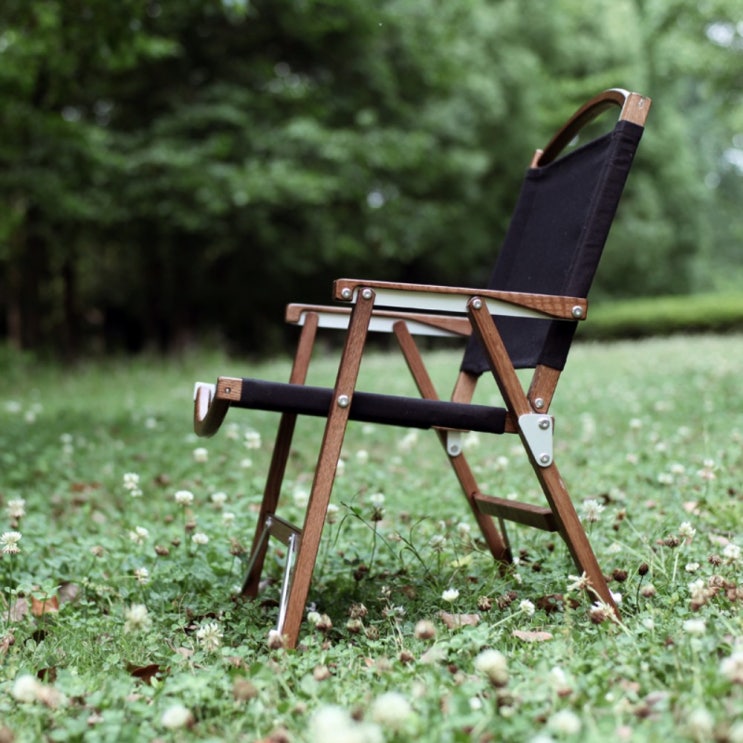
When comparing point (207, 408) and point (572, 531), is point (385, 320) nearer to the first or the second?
point (207, 408)

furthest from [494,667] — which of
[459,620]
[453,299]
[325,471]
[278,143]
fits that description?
[278,143]

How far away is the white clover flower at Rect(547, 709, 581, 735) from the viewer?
1.44 metres

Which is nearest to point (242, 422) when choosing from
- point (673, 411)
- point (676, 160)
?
point (673, 411)

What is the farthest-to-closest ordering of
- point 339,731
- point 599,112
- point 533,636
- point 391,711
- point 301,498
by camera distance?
1. point 301,498
2. point 599,112
3. point 533,636
4. point 391,711
5. point 339,731

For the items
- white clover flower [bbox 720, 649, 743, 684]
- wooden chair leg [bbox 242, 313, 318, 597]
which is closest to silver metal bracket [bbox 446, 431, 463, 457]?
wooden chair leg [bbox 242, 313, 318, 597]

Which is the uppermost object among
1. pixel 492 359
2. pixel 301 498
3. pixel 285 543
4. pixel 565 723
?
pixel 492 359

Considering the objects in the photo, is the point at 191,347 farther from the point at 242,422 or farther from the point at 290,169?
the point at 242,422

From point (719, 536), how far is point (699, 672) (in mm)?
1232

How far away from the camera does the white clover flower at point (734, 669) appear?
1526 mm

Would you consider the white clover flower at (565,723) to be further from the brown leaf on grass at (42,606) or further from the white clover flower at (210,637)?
the brown leaf on grass at (42,606)

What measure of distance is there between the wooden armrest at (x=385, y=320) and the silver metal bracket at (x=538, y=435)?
0.61 metres

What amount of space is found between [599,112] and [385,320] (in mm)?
879

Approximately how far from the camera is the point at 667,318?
17641mm

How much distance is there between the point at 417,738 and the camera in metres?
1.51
